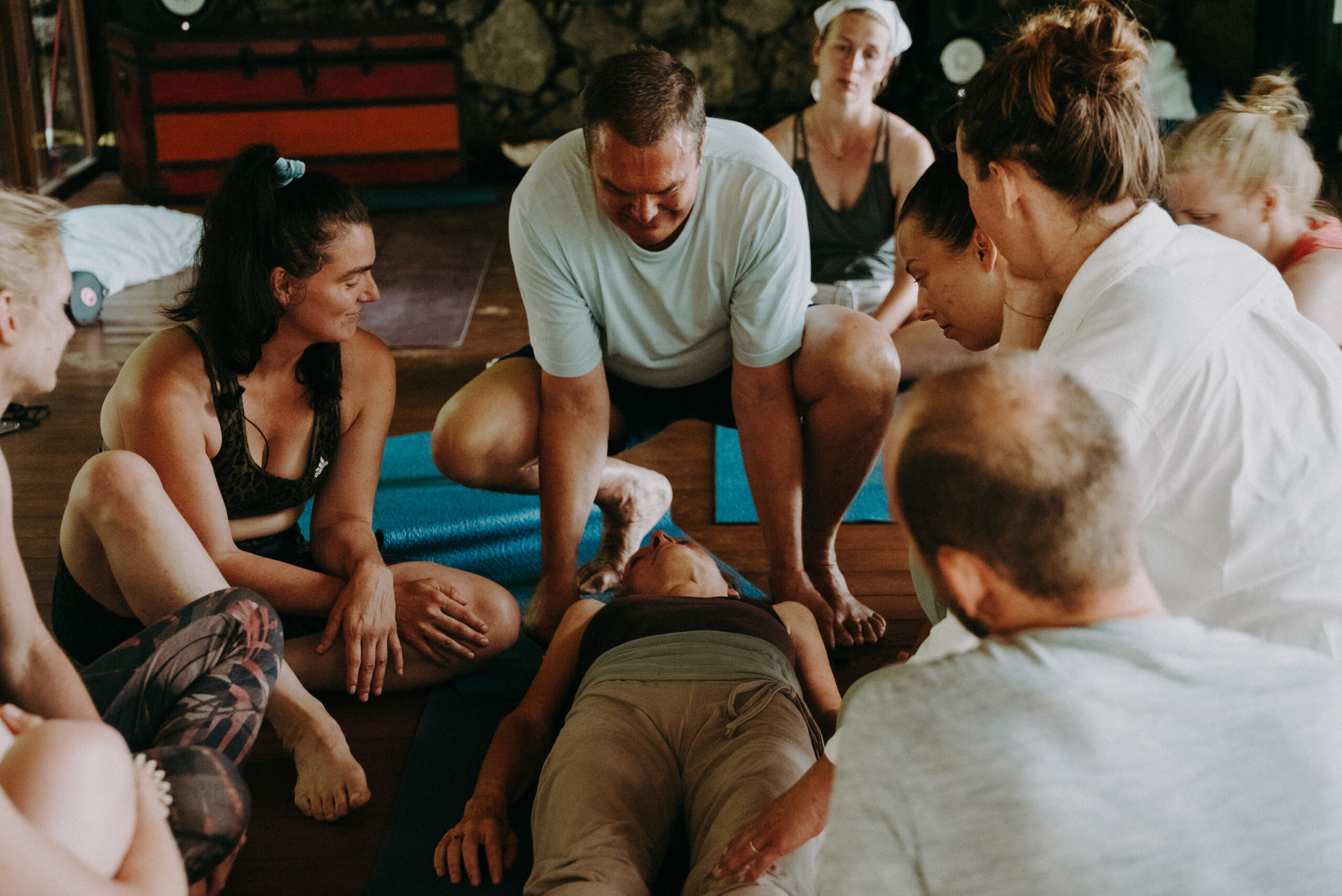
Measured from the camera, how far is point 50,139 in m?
5.45

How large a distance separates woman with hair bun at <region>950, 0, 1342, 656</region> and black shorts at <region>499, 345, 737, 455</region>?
0.94m

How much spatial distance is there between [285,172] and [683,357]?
0.73m

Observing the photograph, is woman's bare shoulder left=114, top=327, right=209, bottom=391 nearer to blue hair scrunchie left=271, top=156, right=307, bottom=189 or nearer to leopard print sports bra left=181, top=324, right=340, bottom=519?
leopard print sports bra left=181, top=324, right=340, bottom=519

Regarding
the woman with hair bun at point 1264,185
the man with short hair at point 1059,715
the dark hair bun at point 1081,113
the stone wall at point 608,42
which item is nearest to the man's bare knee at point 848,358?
the woman with hair bun at point 1264,185

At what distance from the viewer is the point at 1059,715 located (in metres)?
0.74

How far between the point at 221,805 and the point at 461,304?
294 centimetres

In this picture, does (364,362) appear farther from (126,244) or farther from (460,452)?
(126,244)

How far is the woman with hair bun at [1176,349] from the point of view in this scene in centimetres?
112

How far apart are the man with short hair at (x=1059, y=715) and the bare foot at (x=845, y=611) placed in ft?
3.88

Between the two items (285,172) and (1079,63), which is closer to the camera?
(1079,63)

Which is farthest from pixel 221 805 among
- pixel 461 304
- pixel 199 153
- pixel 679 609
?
pixel 199 153

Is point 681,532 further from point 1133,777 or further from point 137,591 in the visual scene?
point 1133,777

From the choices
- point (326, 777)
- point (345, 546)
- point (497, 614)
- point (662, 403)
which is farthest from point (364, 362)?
point (326, 777)

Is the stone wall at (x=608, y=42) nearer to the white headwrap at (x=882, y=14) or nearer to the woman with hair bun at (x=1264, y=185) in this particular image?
the white headwrap at (x=882, y=14)
